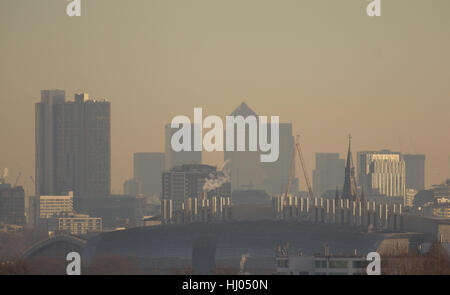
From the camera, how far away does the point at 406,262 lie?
139 metres

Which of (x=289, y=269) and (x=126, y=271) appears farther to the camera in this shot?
(x=126, y=271)
